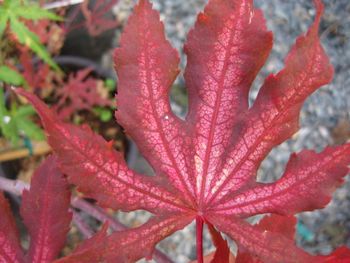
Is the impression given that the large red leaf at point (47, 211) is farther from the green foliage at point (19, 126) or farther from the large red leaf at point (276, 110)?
the green foliage at point (19, 126)

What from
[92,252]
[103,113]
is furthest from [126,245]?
[103,113]

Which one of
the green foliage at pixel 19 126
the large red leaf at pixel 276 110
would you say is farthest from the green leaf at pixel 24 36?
the large red leaf at pixel 276 110

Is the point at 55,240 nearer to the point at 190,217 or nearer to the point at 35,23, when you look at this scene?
the point at 190,217

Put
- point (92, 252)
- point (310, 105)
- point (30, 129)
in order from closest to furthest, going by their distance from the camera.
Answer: point (92, 252), point (30, 129), point (310, 105)

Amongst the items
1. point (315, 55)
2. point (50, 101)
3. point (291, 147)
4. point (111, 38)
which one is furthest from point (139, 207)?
point (111, 38)

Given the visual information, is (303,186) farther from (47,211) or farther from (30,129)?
(30,129)

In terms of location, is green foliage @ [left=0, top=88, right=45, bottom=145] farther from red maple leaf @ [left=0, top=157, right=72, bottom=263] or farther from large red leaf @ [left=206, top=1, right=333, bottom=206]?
large red leaf @ [left=206, top=1, right=333, bottom=206]

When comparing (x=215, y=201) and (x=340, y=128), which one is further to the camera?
(x=340, y=128)
